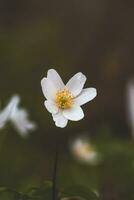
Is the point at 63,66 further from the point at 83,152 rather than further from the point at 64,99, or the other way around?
the point at 64,99

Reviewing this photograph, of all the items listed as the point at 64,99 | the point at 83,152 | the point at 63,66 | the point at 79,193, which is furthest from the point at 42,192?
the point at 63,66

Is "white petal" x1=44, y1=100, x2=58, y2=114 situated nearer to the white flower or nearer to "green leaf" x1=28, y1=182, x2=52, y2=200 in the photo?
the white flower

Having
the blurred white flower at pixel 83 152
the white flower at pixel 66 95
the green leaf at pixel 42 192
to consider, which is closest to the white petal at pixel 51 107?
the white flower at pixel 66 95

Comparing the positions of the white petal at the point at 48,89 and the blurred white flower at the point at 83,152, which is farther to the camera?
the blurred white flower at the point at 83,152

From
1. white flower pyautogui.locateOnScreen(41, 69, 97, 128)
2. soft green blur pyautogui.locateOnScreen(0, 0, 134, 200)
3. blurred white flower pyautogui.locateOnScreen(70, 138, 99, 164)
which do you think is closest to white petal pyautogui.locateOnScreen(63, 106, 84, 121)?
white flower pyautogui.locateOnScreen(41, 69, 97, 128)

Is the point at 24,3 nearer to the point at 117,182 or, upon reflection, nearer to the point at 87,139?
the point at 87,139

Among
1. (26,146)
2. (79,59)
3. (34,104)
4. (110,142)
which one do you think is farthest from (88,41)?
(110,142)

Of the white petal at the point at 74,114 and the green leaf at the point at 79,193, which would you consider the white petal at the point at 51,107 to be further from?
the green leaf at the point at 79,193
